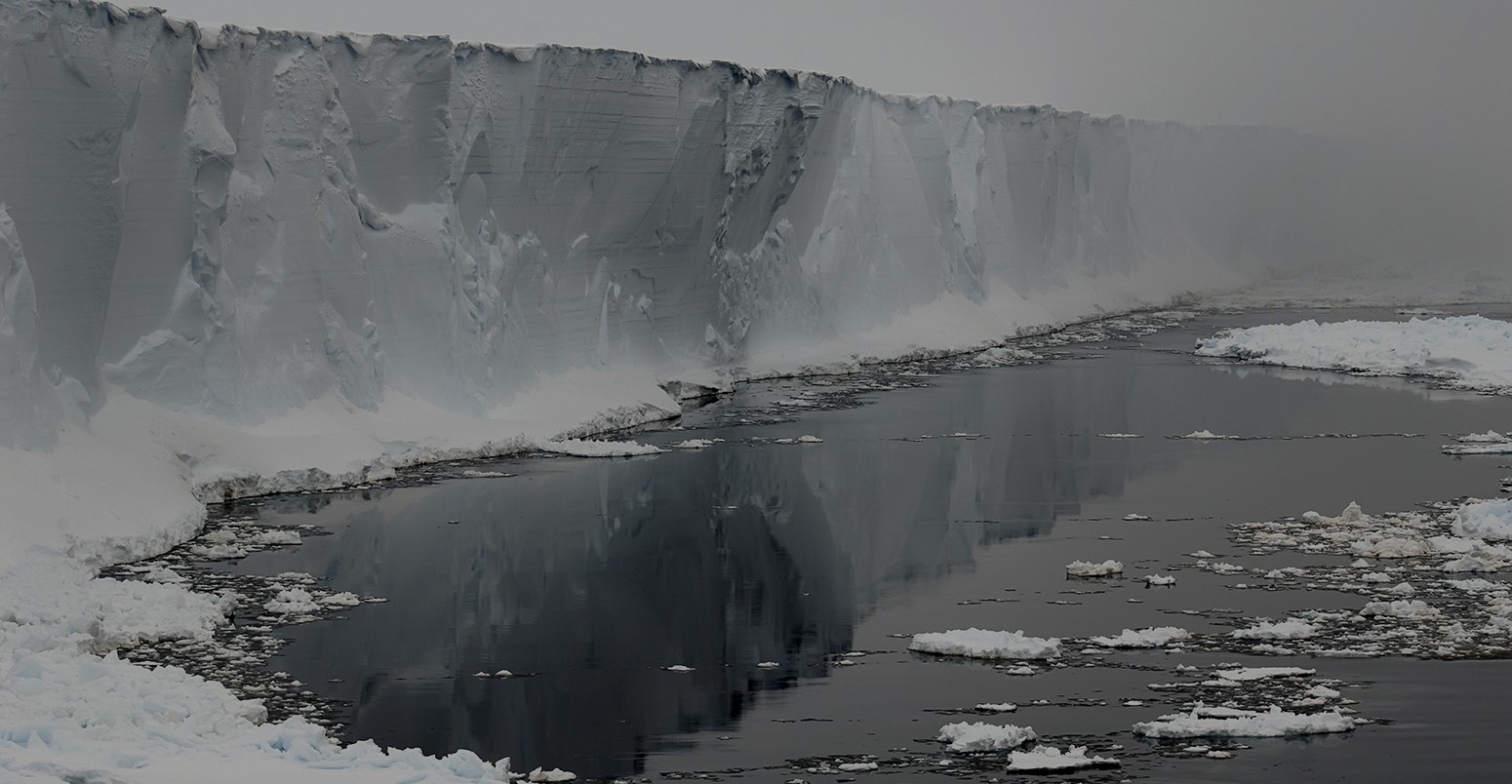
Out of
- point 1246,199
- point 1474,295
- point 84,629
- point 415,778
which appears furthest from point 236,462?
point 1246,199

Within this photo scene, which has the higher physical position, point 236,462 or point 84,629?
point 236,462

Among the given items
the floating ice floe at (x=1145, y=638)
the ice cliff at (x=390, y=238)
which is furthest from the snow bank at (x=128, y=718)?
the floating ice floe at (x=1145, y=638)

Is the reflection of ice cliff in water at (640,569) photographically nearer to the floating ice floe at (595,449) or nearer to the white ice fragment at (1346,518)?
the floating ice floe at (595,449)

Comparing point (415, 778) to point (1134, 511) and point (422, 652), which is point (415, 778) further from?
point (1134, 511)

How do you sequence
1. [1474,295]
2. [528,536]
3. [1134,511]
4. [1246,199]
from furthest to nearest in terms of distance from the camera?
[1246,199], [1474,295], [1134,511], [528,536]

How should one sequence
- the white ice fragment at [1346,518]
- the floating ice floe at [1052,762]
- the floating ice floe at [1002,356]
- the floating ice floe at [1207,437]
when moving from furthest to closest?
the floating ice floe at [1002,356], the floating ice floe at [1207,437], the white ice fragment at [1346,518], the floating ice floe at [1052,762]

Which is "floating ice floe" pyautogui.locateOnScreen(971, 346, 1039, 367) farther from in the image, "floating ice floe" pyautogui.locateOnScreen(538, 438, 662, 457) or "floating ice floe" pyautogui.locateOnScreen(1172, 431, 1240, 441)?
"floating ice floe" pyautogui.locateOnScreen(538, 438, 662, 457)

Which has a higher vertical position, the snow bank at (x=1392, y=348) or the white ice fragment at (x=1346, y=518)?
the snow bank at (x=1392, y=348)
